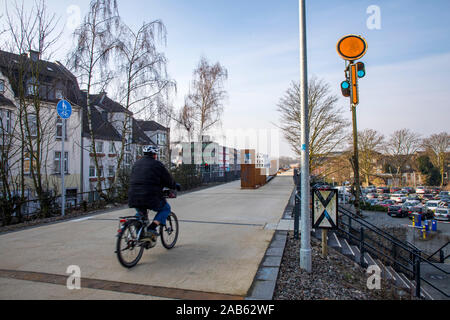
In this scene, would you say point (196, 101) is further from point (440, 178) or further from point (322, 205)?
point (440, 178)

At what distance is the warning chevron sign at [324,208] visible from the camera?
4738mm

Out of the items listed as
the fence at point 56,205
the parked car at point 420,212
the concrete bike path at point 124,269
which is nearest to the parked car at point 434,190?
the parked car at point 420,212

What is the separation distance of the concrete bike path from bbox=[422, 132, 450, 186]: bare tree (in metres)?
64.7

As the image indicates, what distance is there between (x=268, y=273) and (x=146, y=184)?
6.89 ft

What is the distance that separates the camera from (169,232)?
505 centimetres

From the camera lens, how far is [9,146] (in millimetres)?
9625

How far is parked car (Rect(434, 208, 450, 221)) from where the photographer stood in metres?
29.6

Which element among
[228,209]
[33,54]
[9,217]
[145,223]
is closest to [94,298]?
[145,223]

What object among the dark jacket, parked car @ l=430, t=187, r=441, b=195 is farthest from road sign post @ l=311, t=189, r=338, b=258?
parked car @ l=430, t=187, r=441, b=195

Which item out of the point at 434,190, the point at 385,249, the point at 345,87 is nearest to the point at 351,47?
the point at 345,87

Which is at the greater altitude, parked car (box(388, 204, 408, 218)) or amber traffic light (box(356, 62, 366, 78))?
amber traffic light (box(356, 62, 366, 78))

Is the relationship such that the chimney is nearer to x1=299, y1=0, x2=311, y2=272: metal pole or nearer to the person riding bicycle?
the person riding bicycle
